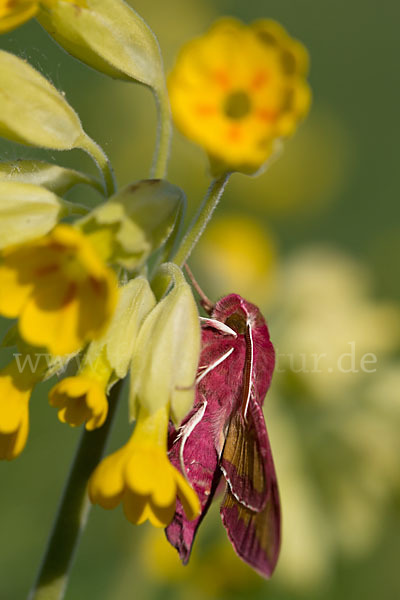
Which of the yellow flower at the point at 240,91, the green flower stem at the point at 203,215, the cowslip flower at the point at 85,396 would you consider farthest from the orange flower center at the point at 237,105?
the cowslip flower at the point at 85,396

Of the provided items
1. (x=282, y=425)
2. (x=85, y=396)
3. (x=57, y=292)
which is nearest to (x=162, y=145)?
(x=57, y=292)

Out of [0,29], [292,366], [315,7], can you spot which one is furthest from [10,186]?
[315,7]

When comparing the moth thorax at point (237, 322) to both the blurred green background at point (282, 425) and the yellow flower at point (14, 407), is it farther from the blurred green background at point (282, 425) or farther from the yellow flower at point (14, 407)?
the blurred green background at point (282, 425)

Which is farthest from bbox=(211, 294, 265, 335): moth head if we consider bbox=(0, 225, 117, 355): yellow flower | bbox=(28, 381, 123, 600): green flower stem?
bbox=(0, 225, 117, 355): yellow flower

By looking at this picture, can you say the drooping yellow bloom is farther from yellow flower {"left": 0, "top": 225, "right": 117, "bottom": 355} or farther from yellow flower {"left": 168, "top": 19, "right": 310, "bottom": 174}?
yellow flower {"left": 168, "top": 19, "right": 310, "bottom": 174}

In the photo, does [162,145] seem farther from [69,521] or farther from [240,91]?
[69,521]
